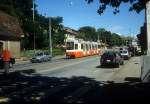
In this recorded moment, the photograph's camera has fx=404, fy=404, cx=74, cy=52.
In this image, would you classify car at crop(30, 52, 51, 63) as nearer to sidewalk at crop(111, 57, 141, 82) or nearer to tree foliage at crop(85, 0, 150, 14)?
sidewalk at crop(111, 57, 141, 82)

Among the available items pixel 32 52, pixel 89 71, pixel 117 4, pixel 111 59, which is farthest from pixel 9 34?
pixel 117 4

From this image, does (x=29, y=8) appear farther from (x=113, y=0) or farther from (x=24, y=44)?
(x=113, y=0)

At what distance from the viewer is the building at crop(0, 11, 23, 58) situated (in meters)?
63.6

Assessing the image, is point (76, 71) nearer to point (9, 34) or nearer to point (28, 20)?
point (9, 34)

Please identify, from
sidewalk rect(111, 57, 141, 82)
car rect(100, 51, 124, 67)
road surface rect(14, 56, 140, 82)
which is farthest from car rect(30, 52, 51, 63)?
sidewalk rect(111, 57, 141, 82)

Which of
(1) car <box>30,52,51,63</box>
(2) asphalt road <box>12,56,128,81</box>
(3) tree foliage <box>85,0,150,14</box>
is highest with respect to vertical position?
(3) tree foliage <box>85,0,150,14</box>

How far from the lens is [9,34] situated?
64562 mm

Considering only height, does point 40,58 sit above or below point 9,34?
below

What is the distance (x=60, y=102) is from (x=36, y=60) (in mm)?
44155

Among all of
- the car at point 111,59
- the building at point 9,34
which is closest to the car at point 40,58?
the building at point 9,34

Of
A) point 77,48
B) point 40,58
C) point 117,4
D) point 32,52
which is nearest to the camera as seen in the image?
point 117,4

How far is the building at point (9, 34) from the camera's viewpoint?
209ft

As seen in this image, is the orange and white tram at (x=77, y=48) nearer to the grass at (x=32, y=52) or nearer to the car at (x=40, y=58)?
the car at (x=40, y=58)

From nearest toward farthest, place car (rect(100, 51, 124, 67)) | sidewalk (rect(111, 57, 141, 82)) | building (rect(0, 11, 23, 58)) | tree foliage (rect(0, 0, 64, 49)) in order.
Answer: sidewalk (rect(111, 57, 141, 82)), car (rect(100, 51, 124, 67)), building (rect(0, 11, 23, 58)), tree foliage (rect(0, 0, 64, 49))
